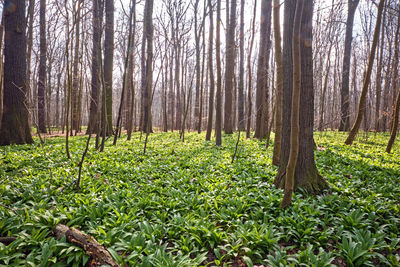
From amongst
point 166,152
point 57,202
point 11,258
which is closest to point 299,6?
point 11,258

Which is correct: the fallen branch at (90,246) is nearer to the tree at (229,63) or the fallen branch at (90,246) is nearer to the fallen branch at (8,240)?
the fallen branch at (8,240)

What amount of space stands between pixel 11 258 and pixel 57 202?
138 cm

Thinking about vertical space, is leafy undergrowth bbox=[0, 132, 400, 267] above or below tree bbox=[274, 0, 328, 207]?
below

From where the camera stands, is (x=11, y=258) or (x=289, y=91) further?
(x=289, y=91)

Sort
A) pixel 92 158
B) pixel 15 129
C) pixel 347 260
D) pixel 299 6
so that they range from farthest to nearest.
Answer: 1. pixel 15 129
2. pixel 92 158
3. pixel 299 6
4. pixel 347 260

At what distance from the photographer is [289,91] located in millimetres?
4133

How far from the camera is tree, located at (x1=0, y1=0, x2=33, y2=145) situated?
7.41 m

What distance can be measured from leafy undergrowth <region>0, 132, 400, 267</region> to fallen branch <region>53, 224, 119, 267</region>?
72 mm

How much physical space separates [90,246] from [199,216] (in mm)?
1478

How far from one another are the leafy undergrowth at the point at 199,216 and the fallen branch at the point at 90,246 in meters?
0.07

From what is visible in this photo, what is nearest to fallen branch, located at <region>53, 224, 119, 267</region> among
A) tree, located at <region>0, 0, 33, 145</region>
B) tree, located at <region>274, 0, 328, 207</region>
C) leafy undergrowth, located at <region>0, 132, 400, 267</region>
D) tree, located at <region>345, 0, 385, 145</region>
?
leafy undergrowth, located at <region>0, 132, 400, 267</region>

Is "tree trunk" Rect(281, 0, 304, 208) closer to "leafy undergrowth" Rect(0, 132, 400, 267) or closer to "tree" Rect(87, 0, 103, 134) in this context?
"leafy undergrowth" Rect(0, 132, 400, 267)

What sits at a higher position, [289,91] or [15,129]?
[289,91]

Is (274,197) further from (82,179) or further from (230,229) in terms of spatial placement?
(82,179)
